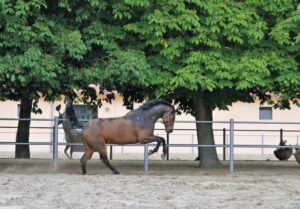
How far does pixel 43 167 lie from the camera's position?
19.1m

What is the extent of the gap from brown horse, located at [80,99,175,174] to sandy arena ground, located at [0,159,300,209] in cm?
67

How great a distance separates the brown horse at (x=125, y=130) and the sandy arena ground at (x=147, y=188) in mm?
665

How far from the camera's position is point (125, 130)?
16.5m

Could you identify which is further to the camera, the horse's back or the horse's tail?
the horse's tail

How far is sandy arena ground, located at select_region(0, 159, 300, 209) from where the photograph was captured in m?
11.2

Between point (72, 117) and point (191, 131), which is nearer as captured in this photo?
point (72, 117)

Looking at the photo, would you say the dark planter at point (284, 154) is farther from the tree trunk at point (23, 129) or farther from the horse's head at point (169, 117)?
the horse's head at point (169, 117)

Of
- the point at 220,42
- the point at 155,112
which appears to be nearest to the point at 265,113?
the point at 220,42

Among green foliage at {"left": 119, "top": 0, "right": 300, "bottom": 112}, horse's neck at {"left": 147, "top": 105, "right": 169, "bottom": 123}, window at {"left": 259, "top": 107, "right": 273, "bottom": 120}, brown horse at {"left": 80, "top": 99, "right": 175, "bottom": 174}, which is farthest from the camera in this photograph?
window at {"left": 259, "top": 107, "right": 273, "bottom": 120}

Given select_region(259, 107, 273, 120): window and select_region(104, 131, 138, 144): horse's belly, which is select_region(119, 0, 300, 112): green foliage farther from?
select_region(259, 107, 273, 120): window

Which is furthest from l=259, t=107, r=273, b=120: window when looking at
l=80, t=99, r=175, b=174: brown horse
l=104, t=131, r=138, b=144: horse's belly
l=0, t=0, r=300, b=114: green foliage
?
l=104, t=131, r=138, b=144: horse's belly

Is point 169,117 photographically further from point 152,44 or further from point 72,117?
point 72,117

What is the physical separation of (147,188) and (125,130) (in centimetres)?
327

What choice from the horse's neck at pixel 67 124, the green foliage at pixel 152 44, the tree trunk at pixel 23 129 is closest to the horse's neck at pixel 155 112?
the green foliage at pixel 152 44
